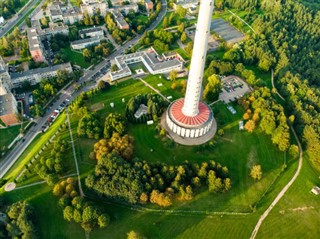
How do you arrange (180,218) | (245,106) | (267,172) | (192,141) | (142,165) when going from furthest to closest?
(245,106)
(192,141)
(267,172)
(142,165)
(180,218)

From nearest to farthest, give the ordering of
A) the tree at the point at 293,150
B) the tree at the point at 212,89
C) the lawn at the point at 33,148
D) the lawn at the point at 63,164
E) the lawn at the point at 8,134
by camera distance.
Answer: the lawn at the point at 63,164 < the lawn at the point at 33,148 < the tree at the point at 293,150 < the lawn at the point at 8,134 < the tree at the point at 212,89

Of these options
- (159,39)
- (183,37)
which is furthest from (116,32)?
(183,37)

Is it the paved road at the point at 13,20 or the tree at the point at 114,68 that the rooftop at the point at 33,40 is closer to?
the paved road at the point at 13,20

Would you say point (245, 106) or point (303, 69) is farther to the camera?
point (303, 69)

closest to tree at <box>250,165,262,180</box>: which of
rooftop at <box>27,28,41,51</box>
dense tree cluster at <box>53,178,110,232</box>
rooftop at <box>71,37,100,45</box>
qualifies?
dense tree cluster at <box>53,178,110,232</box>

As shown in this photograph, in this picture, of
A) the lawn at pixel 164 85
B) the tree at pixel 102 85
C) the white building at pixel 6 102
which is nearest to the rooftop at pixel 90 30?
the tree at pixel 102 85

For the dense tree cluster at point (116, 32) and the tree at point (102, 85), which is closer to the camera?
the tree at point (102, 85)

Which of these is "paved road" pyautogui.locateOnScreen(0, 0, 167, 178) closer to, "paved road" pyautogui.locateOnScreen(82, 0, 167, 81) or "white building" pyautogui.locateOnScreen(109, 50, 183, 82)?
"paved road" pyautogui.locateOnScreen(82, 0, 167, 81)

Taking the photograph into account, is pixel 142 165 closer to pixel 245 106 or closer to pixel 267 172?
pixel 267 172

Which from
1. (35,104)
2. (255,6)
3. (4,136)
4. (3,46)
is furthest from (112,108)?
(255,6)
